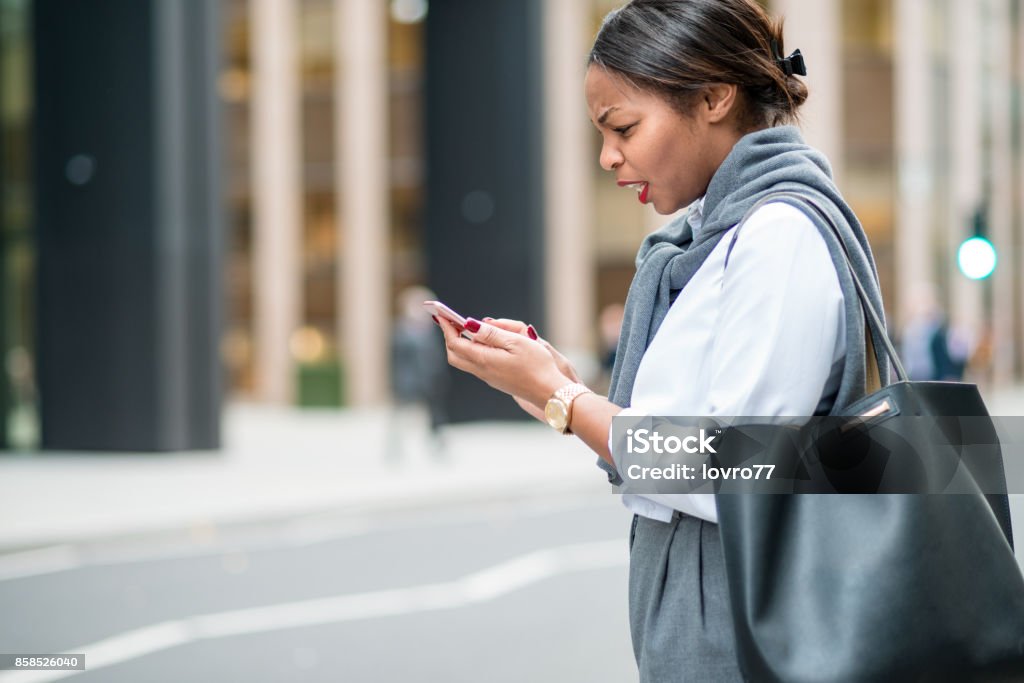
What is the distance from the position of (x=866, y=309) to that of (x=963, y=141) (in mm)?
32484

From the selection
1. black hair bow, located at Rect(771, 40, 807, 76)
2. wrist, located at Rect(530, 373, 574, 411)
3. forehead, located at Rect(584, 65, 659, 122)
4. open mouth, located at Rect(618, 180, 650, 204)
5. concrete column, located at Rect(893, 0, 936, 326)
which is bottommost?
wrist, located at Rect(530, 373, 574, 411)

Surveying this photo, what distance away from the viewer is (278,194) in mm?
29828

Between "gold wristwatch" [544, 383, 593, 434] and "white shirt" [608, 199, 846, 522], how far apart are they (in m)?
0.13

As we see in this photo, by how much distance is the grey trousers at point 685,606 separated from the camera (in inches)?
66.1

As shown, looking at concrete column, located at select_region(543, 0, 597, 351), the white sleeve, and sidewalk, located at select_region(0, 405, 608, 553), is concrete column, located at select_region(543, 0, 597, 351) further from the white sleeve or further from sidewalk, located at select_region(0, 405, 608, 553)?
the white sleeve

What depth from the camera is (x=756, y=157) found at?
1705 millimetres

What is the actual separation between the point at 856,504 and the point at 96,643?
5401 millimetres

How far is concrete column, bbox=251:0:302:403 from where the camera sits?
97.7ft

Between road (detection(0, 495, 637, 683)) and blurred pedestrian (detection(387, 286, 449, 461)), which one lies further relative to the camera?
blurred pedestrian (detection(387, 286, 449, 461))

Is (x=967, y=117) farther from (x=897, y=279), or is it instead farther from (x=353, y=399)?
(x=353, y=399)

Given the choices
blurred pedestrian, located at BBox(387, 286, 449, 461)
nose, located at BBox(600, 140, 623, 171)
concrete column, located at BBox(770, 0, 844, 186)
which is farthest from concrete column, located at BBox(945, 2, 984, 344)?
nose, located at BBox(600, 140, 623, 171)

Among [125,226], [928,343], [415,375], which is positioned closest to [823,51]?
[928,343]

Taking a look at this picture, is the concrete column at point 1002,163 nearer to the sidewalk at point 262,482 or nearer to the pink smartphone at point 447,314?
the sidewalk at point 262,482

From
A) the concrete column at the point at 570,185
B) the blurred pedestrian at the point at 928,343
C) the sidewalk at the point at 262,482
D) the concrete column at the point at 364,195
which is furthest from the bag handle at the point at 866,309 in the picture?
the concrete column at the point at 364,195
